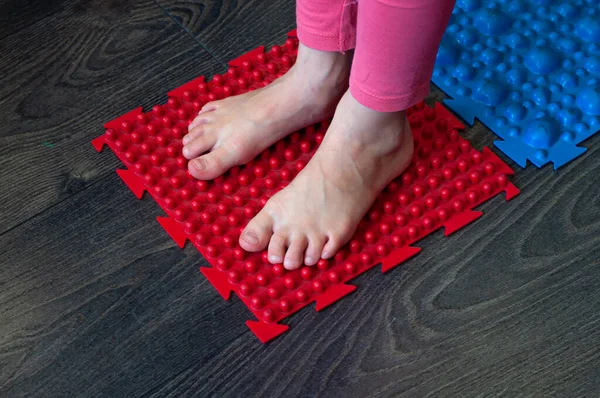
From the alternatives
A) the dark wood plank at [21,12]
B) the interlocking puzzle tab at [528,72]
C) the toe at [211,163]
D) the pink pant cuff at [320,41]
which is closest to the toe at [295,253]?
the toe at [211,163]

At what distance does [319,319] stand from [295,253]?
4.0 inches

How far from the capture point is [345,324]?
999 mm

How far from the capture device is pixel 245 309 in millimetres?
1021

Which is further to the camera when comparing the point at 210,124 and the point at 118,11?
the point at 118,11

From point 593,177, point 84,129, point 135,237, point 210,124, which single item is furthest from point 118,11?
point 593,177

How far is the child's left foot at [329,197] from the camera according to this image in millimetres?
1027

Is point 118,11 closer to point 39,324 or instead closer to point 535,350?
point 39,324

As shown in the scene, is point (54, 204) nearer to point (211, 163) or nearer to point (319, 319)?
point (211, 163)

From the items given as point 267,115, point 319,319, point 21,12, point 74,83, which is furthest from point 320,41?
point 21,12

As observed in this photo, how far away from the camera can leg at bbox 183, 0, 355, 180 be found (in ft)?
3.65

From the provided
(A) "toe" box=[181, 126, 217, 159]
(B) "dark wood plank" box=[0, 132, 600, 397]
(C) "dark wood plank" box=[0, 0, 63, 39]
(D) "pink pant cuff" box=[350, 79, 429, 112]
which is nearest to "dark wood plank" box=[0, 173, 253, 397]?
(B) "dark wood plank" box=[0, 132, 600, 397]

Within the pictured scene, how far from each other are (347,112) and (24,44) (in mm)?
745

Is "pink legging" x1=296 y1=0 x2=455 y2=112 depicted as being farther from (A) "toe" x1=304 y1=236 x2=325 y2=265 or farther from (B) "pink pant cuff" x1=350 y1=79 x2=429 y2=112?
(A) "toe" x1=304 y1=236 x2=325 y2=265

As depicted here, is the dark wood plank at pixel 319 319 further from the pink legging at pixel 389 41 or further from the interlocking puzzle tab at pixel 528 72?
the pink legging at pixel 389 41
